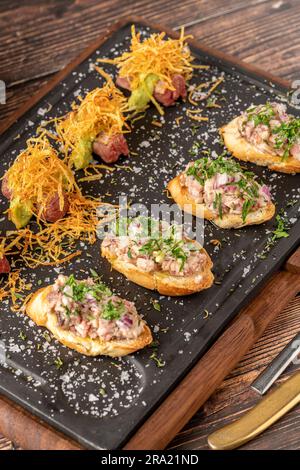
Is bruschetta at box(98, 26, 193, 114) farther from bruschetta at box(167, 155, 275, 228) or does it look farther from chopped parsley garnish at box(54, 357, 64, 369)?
chopped parsley garnish at box(54, 357, 64, 369)

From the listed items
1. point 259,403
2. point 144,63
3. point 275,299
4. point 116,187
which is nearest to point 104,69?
point 144,63

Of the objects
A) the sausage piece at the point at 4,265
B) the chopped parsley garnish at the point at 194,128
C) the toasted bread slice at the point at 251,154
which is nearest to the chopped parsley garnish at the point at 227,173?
the toasted bread slice at the point at 251,154

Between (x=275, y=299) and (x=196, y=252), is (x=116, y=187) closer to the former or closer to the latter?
(x=196, y=252)

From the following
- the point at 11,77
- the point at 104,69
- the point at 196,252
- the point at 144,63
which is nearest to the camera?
the point at 196,252

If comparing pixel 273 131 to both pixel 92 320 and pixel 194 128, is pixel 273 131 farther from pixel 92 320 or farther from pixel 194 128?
pixel 92 320

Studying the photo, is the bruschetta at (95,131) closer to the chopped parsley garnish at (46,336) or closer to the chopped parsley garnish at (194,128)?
the chopped parsley garnish at (194,128)

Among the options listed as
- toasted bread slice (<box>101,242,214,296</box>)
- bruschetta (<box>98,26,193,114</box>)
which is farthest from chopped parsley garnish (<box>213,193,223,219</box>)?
bruschetta (<box>98,26,193,114</box>)
